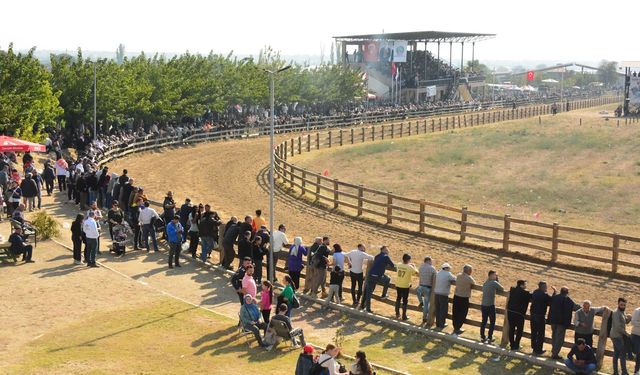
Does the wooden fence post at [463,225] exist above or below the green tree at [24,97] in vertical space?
below

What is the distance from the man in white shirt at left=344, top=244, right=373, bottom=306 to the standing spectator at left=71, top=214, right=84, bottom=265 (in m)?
6.98

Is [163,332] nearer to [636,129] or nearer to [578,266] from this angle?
[578,266]

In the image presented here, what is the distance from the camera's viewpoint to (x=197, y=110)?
5272 cm

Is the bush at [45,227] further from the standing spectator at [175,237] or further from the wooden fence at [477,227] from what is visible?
the wooden fence at [477,227]

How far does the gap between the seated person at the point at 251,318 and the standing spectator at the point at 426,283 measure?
328 centimetres

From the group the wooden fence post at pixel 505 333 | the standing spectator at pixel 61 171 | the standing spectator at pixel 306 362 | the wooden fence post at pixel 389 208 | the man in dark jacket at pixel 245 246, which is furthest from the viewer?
the standing spectator at pixel 61 171

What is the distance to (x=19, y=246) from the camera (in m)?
20.6

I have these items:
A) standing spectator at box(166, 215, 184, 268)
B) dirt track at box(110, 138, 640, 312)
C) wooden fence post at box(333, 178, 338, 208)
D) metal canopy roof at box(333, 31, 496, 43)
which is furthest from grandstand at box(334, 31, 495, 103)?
standing spectator at box(166, 215, 184, 268)

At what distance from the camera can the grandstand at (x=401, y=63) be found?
9269 cm

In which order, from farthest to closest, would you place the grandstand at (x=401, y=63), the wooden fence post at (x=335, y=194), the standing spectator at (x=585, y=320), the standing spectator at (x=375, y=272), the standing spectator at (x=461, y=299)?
1. the grandstand at (x=401, y=63)
2. the wooden fence post at (x=335, y=194)
3. the standing spectator at (x=375, y=272)
4. the standing spectator at (x=461, y=299)
5. the standing spectator at (x=585, y=320)

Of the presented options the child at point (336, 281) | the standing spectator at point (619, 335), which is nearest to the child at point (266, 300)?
the child at point (336, 281)

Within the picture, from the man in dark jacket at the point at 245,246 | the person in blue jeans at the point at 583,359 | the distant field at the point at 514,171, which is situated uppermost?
the man in dark jacket at the point at 245,246

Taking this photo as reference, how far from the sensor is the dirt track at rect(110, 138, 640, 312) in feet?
68.8

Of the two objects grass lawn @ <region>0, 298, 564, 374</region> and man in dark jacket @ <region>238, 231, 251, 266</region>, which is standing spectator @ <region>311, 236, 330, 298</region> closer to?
grass lawn @ <region>0, 298, 564, 374</region>
